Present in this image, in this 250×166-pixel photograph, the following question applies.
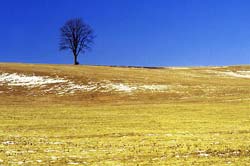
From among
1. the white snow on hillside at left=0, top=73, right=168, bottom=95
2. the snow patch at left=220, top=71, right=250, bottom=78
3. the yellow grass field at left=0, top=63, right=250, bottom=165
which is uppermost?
the snow patch at left=220, top=71, right=250, bottom=78

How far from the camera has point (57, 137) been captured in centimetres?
2395

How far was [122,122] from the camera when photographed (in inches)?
1245

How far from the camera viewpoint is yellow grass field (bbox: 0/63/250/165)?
17625 mm

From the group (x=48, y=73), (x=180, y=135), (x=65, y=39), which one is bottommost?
(x=180, y=135)

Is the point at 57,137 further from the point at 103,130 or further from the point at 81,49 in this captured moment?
the point at 81,49

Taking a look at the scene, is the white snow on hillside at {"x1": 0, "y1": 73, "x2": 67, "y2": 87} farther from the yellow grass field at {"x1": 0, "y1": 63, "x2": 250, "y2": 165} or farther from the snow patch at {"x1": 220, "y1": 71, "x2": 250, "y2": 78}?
the snow patch at {"x1": 220, "y1": 71, "x2": 250, "y2": 78}

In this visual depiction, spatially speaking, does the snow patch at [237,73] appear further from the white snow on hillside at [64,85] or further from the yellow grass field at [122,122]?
the white snow on hillside at [64,85]

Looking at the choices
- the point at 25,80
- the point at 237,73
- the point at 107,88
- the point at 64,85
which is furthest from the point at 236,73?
the point at 25,80

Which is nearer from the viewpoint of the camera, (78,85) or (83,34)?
(78,85)

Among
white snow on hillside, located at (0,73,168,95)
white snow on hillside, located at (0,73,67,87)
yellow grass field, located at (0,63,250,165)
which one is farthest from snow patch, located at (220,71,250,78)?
white snow on hillside, located at (0,73,67,87)

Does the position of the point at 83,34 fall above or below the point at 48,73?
above

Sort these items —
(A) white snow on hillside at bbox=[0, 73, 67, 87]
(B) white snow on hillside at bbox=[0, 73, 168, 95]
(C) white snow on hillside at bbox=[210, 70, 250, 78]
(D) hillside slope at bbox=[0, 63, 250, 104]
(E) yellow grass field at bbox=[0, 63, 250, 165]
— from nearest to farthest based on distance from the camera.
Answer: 1. (E) yellow grass field at bbox=[0, 63, 250, 165]
2. (D) hillside slope at bbox=[0, 63, 250, 104]
3. (B) white snow on hillside at bbox=[0, 73, 168, 95]
4. (A) white snow on hillside at bbox=[0, 73, 67, 87]
5. (C) white snow on hillside at bbox=[210, 70, 250, 78]

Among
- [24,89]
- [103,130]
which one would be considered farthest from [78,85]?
[103,130]

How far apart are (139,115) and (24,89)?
89.1 ft
